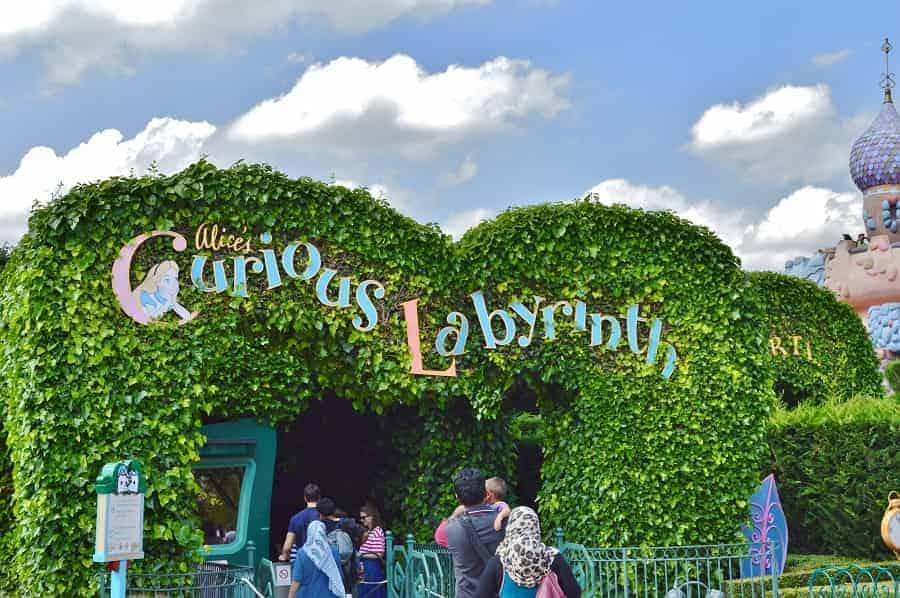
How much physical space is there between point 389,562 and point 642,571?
8.72 ft

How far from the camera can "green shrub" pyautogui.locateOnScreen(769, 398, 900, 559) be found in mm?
11406

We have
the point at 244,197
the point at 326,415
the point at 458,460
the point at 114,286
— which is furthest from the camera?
the point at 326,415

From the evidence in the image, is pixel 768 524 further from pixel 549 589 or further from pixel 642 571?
pixel 549 589

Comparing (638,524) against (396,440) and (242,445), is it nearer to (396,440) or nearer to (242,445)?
(396,440)

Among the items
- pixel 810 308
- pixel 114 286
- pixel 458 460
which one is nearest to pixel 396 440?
pixel 458 460

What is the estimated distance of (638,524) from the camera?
9.99 meters

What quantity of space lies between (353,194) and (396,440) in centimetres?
317

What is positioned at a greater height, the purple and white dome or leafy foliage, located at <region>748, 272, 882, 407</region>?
the purple and white dome

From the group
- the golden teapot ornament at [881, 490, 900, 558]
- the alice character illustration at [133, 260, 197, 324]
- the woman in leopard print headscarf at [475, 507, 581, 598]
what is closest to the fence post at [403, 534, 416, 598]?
the alice character illustration at [133, 260, 197, 324]

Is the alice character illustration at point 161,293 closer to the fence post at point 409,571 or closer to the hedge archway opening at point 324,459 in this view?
the fence post at point 409,571

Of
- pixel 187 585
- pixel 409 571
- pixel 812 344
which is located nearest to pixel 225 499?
pixel 187 585

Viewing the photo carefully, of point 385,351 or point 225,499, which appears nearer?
point 385,351

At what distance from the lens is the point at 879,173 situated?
2698cm

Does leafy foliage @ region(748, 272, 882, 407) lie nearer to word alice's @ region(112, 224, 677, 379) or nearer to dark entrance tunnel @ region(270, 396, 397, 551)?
word alice's @ region(112, 224, 677, 379)
